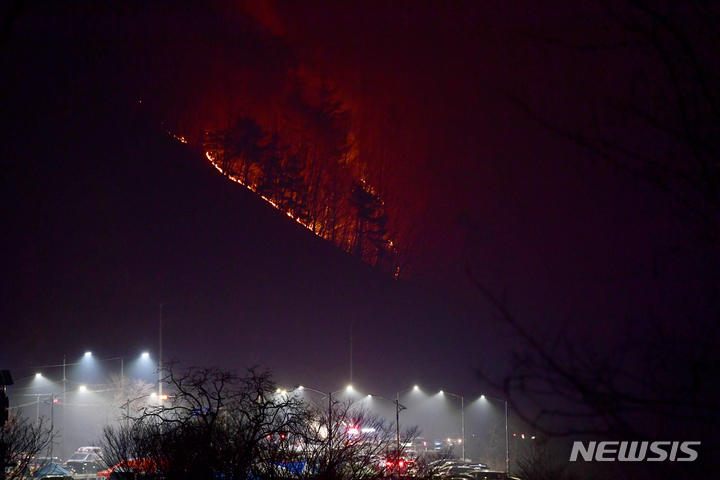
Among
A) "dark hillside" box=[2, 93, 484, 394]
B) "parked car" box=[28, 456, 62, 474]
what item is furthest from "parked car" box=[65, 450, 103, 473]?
"dark hillside" box=[2, 93, 484, 394]

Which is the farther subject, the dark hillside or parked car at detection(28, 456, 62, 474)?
the dark hillside

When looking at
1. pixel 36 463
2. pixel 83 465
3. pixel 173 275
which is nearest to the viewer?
pixel 36 463

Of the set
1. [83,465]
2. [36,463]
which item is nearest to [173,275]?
[83,465]

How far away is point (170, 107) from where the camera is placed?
109250 mm

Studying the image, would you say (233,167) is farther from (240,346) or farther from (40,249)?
(240,346)

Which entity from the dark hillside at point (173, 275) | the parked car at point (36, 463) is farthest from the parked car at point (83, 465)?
the dark hillside at point (173, 275)

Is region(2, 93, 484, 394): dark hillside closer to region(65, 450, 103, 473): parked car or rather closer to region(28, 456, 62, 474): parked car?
region(65, 450, 103, 473): parked car

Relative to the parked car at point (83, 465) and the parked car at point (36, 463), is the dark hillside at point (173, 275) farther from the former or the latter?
the parked car at point (36, 463)

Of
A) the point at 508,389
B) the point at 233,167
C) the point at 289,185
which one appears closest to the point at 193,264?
the point at 289,185

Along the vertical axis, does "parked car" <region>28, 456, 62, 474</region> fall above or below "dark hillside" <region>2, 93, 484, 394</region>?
below

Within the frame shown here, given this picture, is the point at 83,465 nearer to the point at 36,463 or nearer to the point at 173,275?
the point at 36,463

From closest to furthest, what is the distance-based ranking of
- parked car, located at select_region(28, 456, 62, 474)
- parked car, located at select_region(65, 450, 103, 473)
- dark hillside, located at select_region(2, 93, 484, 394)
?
parked car, located at select_region(28, 456, 62, 474) → parked car, located at select_region(65, 450, 103, 473) → dark hillside, located at select_region(2, 93, 484, 394)

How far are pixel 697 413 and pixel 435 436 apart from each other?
43.7 metres

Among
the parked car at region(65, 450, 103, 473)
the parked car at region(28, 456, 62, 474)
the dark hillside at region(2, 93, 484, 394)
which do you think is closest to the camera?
the parked car at region(28, 456, 62, 474)
